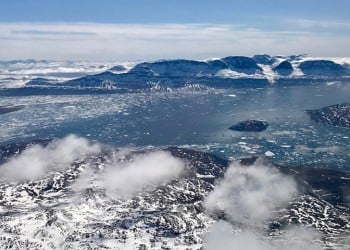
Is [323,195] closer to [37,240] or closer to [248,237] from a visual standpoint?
[248,237]

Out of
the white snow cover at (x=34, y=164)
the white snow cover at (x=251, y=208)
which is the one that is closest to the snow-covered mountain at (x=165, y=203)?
the white snow cover at (x=251, y=208)

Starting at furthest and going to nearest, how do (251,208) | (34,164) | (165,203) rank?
(34,164) < (165,203) < (251,208)

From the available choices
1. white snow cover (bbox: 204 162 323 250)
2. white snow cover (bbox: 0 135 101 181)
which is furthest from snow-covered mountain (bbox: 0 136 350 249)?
white snow cover (bbox: 0 135 101 181)

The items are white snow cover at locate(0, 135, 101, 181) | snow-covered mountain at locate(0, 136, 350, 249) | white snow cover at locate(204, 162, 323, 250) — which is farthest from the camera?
white snow cover at locate(0, 135, 101, 181)

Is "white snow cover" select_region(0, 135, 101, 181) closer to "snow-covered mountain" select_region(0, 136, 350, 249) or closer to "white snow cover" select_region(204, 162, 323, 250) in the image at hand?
"snow-covered mountain" select_region(0, 136, 350, 249)

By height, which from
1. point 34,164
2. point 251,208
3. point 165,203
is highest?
point 34,164

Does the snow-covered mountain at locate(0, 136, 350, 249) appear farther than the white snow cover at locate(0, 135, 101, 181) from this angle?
No

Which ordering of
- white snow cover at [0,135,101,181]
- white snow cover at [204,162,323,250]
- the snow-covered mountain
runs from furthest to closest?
white snow cover at [0,135,101,181]
the snow-covered mountain
white snow cover at [204,162,323,250]

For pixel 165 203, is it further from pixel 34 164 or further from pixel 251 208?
pixel 34 164

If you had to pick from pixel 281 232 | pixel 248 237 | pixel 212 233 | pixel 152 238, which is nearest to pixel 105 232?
pixel 152 238

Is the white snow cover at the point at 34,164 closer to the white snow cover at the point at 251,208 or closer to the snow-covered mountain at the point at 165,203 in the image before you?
the snow-covered mountain at the point at 165,203

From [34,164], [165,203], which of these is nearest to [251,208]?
[165,203]
